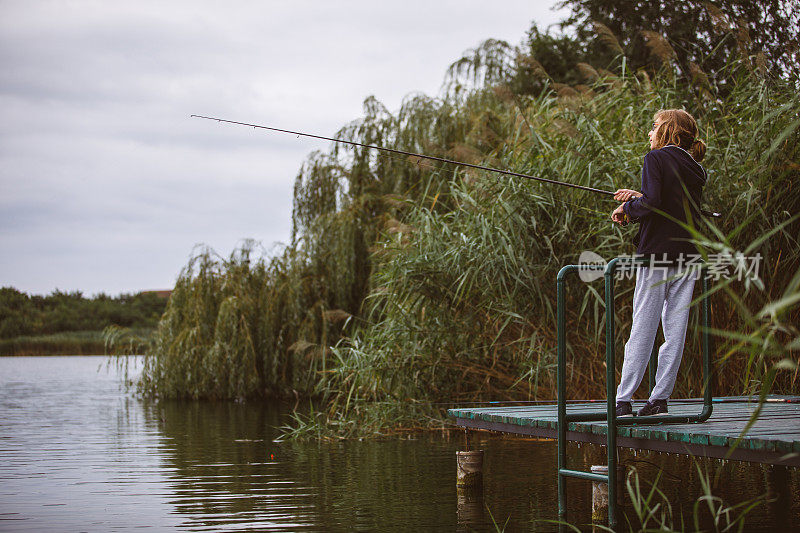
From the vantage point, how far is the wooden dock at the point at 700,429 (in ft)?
11.0

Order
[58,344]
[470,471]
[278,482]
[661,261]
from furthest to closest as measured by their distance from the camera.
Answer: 1. [58,344]
2. [278,482]
3. [470,471]
4. [661,261]

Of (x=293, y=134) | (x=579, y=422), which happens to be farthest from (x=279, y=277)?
(x=579, y=422)

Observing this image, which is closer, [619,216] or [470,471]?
[619,216]

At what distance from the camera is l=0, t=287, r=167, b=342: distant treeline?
29094 mm

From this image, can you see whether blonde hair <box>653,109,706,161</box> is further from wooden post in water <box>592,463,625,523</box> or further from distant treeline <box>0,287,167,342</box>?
distant treeline <box>0,287,167,342</box>

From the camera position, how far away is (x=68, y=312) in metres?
31.3

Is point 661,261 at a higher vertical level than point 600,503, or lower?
higher

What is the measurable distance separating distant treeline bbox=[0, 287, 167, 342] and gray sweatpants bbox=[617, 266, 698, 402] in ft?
83.8

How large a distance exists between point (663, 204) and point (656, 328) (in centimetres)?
56

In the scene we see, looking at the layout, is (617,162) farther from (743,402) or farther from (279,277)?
(279,277)

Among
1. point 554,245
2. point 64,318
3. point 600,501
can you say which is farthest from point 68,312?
point 600,501

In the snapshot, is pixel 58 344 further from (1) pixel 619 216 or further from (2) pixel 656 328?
(2) pixel 656 328

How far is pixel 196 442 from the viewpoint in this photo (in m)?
8.38

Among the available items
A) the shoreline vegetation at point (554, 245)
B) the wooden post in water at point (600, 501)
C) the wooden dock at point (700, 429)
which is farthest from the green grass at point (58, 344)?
the wooden post in water at point (600, 501)
